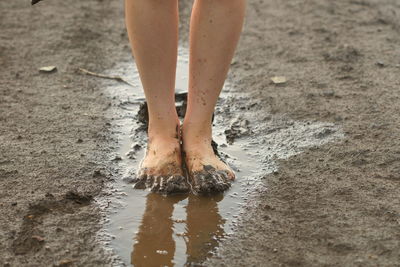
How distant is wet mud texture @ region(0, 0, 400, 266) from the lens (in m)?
2.53

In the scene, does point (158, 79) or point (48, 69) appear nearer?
point (158, 79)

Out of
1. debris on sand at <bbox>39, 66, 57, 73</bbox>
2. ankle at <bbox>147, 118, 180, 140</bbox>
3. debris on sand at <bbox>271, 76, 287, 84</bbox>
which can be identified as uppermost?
ankle at <bbox>147, 118, 180, 140</bbox>

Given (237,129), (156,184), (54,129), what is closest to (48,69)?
(54,129)

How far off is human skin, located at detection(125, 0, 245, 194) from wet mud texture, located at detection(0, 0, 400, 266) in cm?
22

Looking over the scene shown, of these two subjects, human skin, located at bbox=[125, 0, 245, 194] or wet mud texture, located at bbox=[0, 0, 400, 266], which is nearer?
wet mud texture, located at bbox=[0, 0, 400, 266]

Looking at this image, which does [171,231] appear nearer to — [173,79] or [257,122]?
[173,79]

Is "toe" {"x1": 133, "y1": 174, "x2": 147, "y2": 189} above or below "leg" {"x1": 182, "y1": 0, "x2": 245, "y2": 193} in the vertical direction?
below

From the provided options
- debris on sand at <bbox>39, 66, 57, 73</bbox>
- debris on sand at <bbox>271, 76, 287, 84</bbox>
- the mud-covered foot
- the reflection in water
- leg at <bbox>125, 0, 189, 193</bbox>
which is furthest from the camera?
debris on sand at <bbox>39, 66, 57, 73</bbox>

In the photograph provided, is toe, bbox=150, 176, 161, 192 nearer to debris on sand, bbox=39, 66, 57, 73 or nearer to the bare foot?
the bare foot

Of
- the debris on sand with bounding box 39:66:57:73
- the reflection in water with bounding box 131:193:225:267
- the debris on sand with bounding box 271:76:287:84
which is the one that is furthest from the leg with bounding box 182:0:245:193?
the debris on sand with bounding box 39:66:57:73

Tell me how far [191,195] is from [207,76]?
1.57 feet

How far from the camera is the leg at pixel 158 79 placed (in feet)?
9.20

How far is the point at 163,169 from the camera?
294cm

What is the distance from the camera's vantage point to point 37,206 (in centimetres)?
275
